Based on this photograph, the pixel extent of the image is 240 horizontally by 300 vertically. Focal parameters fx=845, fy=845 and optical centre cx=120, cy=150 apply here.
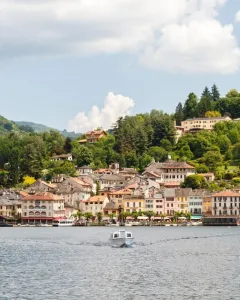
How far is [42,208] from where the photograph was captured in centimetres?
15150

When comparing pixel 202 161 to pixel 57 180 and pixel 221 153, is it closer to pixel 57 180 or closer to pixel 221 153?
pixel 221 153

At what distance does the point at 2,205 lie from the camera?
155250 millimetres

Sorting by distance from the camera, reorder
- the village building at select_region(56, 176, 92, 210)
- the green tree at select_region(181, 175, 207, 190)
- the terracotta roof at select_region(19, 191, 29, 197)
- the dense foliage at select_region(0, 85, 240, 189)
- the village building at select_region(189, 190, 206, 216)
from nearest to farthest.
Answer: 1. the village building at select_region(189, 190, 206, 216)
2. the terracotta roof at select_region(19, 191, 29, 197)
3. the village building at select_region(56, 176, 92, 210)
4. the green tree at select_region(181, 175, 207, 190)
5. the dense foliage at select_region(0, 85, 240, 189)

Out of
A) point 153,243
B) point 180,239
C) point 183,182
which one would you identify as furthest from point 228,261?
point 183,182

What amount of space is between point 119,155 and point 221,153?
2269cm

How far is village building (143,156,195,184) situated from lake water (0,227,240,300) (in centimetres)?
7965

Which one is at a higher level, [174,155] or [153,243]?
[174,155]

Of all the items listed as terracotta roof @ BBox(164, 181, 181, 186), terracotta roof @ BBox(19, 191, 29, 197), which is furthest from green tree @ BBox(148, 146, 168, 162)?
terracotta roof @ BBox(19, 191, 29, 197)

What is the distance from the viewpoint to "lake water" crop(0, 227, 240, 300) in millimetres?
48094

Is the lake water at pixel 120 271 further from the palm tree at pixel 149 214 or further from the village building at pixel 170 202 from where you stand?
the village building at pixel 170 202

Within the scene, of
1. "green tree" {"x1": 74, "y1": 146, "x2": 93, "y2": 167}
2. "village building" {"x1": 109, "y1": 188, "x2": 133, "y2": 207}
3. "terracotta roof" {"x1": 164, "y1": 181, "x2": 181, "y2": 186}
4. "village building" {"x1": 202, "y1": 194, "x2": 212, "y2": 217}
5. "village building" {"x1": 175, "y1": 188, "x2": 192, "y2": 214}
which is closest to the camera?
"village building" {"x1": 202, "y1": 194, "x2": 212, "y2": 217}

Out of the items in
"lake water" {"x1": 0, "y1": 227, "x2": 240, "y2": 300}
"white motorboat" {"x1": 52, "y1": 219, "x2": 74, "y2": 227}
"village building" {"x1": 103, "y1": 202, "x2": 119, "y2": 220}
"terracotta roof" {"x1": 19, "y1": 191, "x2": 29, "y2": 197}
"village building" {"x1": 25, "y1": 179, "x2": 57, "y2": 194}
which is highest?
"village building" {"x1": 25, "y1": 179, "x2": 57, "y2": 194}

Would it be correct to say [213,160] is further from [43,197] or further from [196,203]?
[43,197]

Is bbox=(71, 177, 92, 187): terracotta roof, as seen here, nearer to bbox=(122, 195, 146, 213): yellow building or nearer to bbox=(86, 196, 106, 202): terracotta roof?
bbox=(86, 196, 106, 202): terracotta roof
